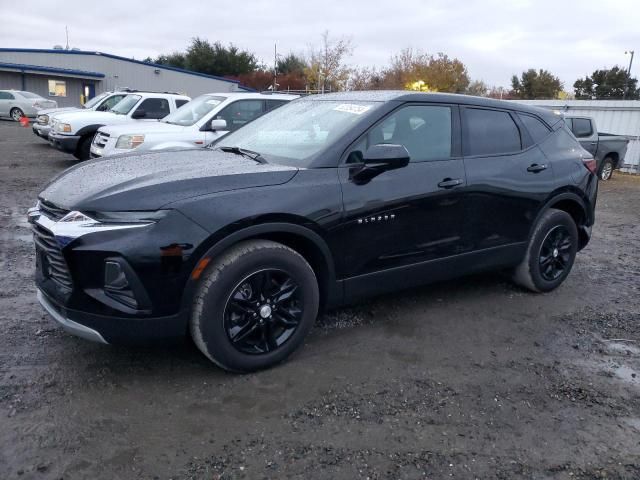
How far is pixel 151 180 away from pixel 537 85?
5895 centimetres

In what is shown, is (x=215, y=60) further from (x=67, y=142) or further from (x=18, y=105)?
(x=67, y=142)

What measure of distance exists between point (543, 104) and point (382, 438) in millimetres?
20609

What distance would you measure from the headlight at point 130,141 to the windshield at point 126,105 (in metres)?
4.43

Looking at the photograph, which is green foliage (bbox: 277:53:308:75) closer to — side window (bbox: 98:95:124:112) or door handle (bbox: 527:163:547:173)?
side window (bbox: 98:95:124:112)

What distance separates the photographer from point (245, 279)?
312 cm

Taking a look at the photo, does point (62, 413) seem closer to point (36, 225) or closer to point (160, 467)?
point (160, 467)

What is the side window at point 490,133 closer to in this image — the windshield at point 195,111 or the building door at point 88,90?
the windshield at point 195,111

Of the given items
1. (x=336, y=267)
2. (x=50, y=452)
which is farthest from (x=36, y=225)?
(x=336, y=267)

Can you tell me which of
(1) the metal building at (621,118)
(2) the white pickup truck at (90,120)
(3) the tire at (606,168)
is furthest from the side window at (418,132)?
(1) the metal building at (621,118)

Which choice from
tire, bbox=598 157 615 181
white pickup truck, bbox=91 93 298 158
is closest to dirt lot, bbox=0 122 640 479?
white pickup truck, bbox=91 93 298 158

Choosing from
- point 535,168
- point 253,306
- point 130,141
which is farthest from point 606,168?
point 253,306

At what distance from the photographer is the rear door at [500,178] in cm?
423

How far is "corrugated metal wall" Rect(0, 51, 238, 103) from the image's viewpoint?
40.2 meters

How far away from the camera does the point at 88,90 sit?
1594 inches
